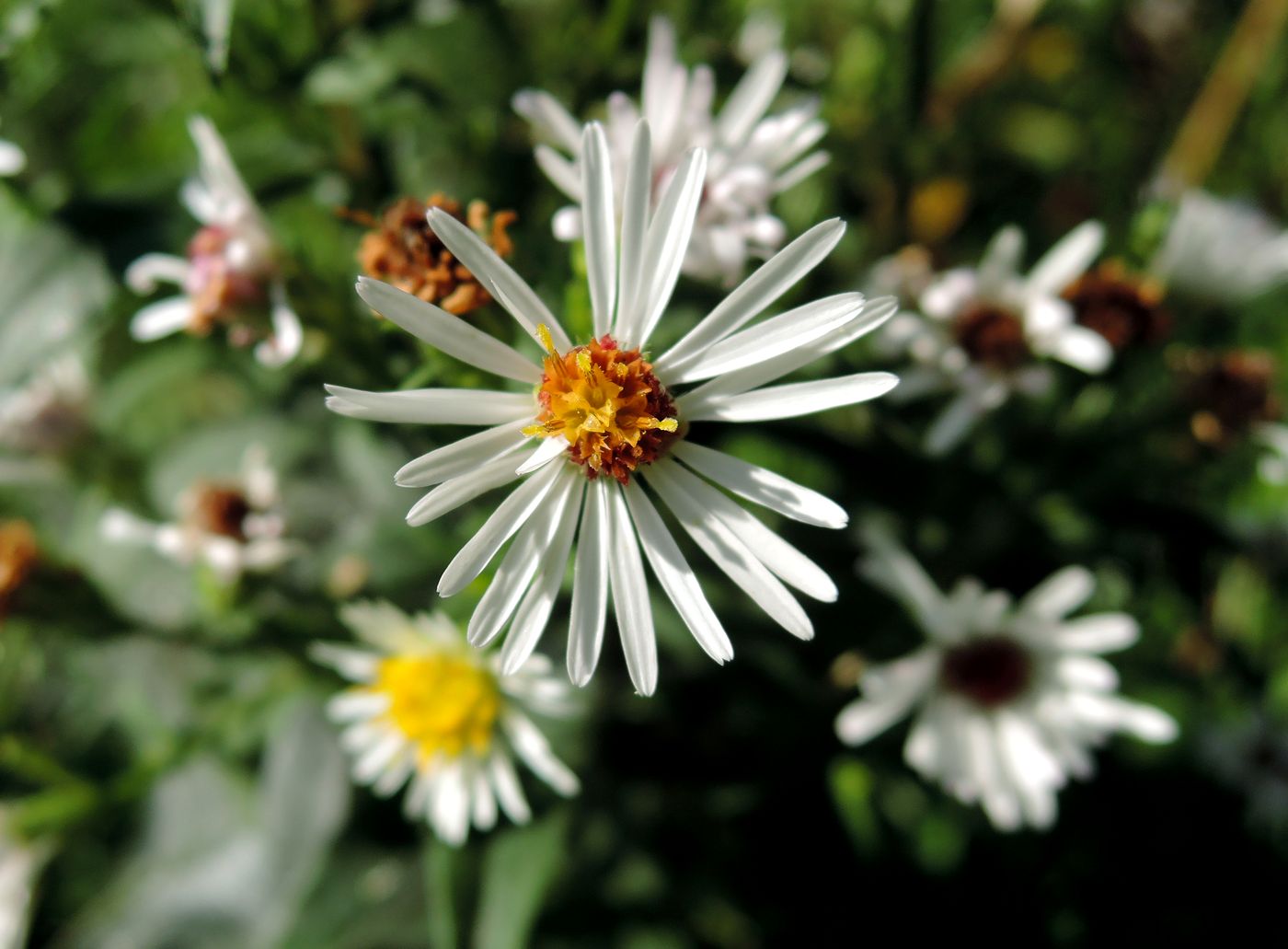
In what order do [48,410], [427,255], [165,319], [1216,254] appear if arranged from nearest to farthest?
[427,255] → [165,319] → [1216,254] → [48,410]

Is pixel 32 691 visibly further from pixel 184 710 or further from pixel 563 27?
pixel 563 27

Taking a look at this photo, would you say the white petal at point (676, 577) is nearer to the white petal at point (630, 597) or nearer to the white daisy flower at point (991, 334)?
the white petal at point (630, 597)

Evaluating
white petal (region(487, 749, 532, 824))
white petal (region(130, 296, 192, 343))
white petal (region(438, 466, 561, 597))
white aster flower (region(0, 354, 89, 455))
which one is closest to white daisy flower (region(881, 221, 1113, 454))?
white petal (region(438, 466, 561, 597))

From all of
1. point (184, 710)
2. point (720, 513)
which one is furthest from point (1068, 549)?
point (184, 710)

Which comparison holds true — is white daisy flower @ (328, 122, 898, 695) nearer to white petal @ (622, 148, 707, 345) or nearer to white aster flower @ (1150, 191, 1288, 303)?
white petal @ (622, 148, 707, 345)

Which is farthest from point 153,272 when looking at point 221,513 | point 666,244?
point 666,244

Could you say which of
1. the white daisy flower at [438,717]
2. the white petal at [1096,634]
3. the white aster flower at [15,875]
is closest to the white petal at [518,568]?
the white daisy flower at [438,717]

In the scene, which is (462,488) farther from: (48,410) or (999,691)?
(48,410)
